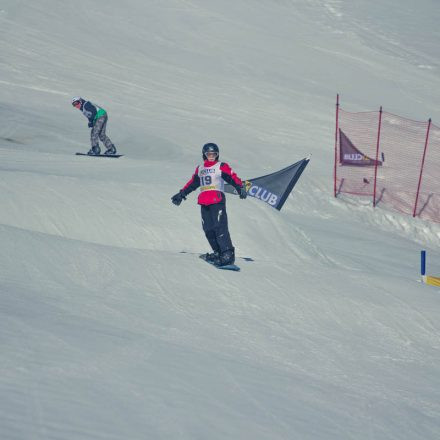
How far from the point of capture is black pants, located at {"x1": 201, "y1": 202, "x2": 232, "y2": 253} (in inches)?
328

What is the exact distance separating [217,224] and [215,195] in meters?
0.31

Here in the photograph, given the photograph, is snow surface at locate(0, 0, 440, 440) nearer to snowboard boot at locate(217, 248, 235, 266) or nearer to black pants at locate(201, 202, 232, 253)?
snowboard boot at locate(217, 248, 235, 266)

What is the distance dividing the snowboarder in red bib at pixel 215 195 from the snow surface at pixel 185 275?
286 mm

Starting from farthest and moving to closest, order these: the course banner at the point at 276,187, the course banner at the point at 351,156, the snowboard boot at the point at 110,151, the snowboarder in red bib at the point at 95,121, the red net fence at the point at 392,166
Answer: the course banner at the point at 351,156 → the red net fence at the point at 392,166 → the snowboard boot at the point at 110,151 → the snowboarder in red bib at the point at 95,121 → the course banner at the point at 276,187

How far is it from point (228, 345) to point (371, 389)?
1.15 m

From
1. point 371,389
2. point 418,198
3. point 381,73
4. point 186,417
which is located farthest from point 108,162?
point 381,73

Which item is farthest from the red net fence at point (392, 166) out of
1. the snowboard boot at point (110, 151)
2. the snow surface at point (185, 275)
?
the snowboard boot at point (110, 151)

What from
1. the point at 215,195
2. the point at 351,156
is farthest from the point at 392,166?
the point at 215,195

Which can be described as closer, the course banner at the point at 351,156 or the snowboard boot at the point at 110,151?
the snowboard boot at the point at 110,151

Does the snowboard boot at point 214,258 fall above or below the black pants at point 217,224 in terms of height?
below

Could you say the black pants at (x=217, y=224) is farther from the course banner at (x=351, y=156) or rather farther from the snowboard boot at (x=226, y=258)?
the course banner at (x=351, y=156)

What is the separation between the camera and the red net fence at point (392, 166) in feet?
54.1

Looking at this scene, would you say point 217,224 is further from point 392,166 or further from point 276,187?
point 392,166

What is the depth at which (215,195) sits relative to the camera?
827 centimetres
